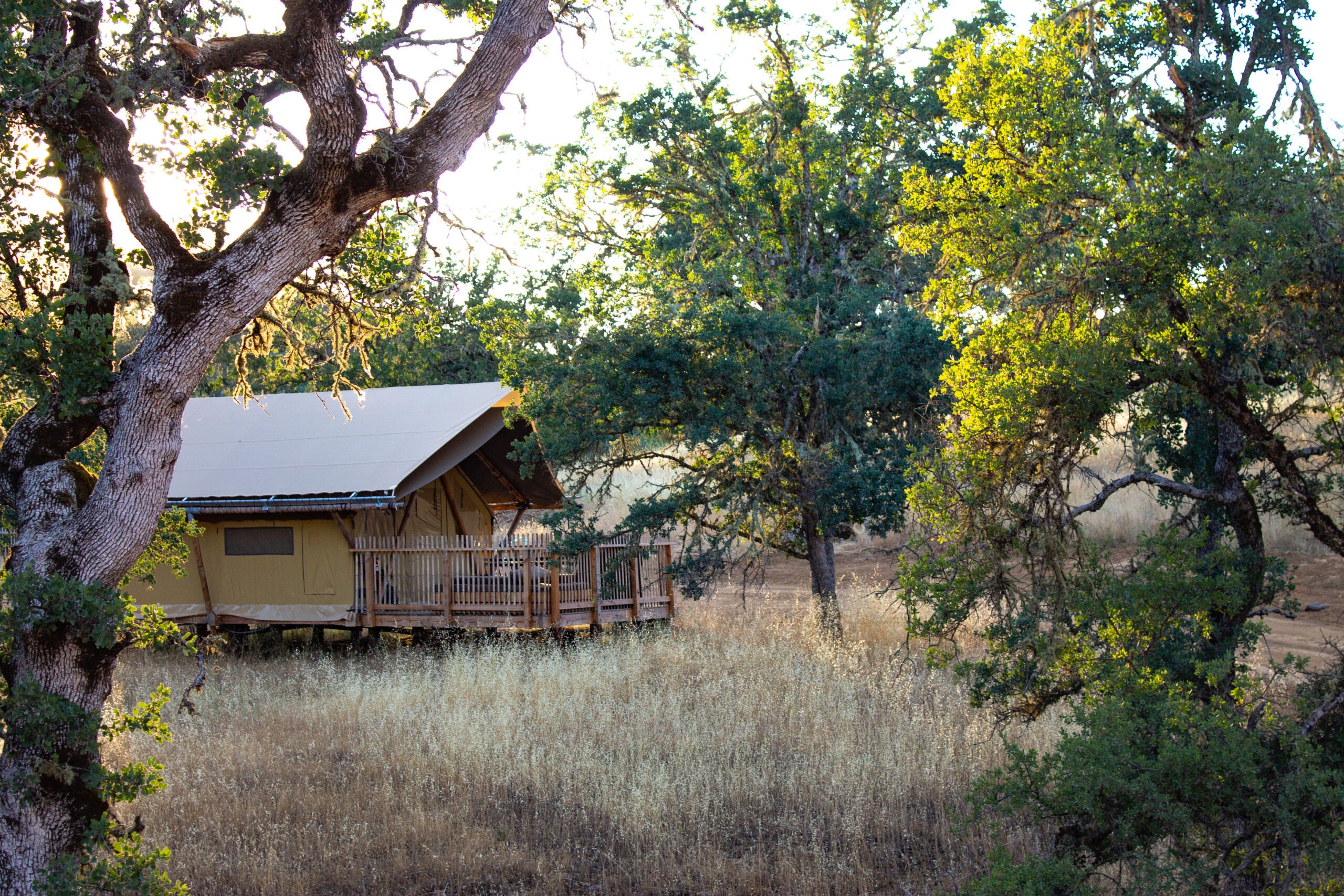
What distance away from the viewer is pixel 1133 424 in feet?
20.9

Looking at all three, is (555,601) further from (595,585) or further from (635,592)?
(635,592)

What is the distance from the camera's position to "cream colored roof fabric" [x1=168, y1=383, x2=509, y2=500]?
15.1 metres

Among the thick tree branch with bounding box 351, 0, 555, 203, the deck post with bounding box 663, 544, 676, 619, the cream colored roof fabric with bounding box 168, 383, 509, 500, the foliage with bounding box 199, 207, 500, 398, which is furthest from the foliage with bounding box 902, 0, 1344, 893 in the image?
the cream colored roof fabric with bounding box 168, 383, 509, 500

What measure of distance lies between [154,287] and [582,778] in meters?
5.55

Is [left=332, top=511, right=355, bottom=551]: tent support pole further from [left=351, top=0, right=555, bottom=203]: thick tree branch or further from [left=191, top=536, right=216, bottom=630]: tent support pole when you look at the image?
[left=351, top=0, right=555, bottom=203]: thick tree branch

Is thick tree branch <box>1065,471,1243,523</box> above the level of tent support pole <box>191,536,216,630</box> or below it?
above

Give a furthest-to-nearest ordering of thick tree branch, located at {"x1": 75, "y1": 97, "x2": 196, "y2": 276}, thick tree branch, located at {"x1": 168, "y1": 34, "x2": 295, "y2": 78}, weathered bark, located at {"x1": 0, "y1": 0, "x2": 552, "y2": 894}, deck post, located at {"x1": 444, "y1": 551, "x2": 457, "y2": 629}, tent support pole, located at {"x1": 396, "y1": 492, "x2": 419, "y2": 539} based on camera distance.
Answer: tent support pole, located at {"x1": 396, "y1": 492, "x2": 419, "y2": 539} → deck post, located at {"x1": 444, "y1": 551, "x2": 457, "y2": 629} → thick tree branch, located at {"x1": 168, "y1": 34, "x2": 295, "y2": 78} → thick tree branch, located at {"x1": 75, "y1": 97, "x2": 196, "y2": 276} → weathered bark, located at {"x1": 0, "y1": 0, "x2": 552, "y2": 894}

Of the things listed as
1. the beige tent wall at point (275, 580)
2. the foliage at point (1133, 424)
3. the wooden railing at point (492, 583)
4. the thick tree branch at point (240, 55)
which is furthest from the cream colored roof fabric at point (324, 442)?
the foliage at point (1133, 424)

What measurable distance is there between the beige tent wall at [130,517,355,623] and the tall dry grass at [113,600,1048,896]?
237cm

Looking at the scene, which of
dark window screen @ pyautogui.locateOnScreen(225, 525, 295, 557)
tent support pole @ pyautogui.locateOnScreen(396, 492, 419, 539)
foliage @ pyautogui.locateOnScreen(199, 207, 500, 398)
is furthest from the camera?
tent support pole @ pyautogui.locateOnScreen(396, 492, 419, 539)

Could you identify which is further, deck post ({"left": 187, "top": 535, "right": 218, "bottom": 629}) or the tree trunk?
→ deck post ({"left": 187, "top": 535, "right": 218, "bottom": 629})

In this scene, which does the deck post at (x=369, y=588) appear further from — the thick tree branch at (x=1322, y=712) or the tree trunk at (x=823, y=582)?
the thick tree branch at (x=1322, y=712)

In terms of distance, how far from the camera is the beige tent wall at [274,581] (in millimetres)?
15727

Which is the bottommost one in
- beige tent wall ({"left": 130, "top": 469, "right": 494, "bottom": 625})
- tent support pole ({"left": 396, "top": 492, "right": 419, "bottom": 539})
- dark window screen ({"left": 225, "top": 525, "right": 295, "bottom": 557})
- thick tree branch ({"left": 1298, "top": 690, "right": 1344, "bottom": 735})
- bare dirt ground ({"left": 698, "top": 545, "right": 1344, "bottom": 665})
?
A: bare dirt ground ({"left": 698, "top": 545, "right": 1344, "bottom": 665})
